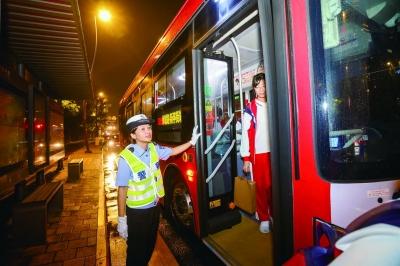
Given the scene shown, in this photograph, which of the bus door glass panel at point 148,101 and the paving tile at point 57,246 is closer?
the paving tile at point 57,246

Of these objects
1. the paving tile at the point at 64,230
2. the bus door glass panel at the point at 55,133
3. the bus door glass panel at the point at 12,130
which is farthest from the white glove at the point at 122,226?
the bus door glass panel at the point at 55,133

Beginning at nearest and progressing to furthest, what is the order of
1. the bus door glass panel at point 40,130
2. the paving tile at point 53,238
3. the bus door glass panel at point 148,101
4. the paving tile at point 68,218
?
the paving tile at point 53,238 < the paving tile at point 68,218 < the bus door glass panel at point 148,101 < the bus door glass panel at point 40,130

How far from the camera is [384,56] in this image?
4.69ft

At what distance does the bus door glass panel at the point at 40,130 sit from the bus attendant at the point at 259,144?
5702mm

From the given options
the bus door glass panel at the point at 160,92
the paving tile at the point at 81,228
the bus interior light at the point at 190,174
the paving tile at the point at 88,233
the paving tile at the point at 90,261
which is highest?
the bus door glass panel at the point at 160,92

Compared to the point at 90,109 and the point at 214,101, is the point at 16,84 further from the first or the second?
the point at 90,109

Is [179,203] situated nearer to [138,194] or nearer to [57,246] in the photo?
[138,194]

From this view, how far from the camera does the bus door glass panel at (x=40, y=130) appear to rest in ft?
18.0

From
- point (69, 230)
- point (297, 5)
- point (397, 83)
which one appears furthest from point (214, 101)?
point (69, 230)

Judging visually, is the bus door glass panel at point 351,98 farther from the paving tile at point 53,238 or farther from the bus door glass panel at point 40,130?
the bus door glass panel at point 40,130

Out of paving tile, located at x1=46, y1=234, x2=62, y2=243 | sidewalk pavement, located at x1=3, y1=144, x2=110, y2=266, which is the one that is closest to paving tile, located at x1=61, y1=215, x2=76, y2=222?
sidewalk pavement, located at x1=3, y1=144, x2=110, y2=266

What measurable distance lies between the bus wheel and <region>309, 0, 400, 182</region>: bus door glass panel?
2.03 m

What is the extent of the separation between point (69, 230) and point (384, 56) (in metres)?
4.71

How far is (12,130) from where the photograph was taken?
4.41 metres
